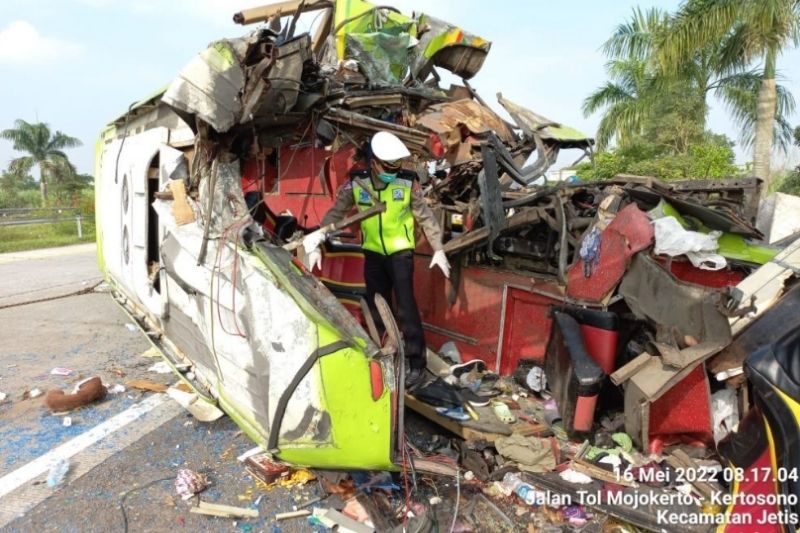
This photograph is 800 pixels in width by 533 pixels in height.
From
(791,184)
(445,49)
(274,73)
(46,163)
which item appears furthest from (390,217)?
(46,163)

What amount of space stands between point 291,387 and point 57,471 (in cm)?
179

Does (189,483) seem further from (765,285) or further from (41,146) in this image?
(41,146)

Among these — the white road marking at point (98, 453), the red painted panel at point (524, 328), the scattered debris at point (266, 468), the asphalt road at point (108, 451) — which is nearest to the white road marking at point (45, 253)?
the asphalt road at point (108, 451)

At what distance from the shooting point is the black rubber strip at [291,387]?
233 centimetres

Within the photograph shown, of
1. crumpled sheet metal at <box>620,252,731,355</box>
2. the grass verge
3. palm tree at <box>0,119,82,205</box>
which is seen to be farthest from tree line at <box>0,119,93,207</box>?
crumpled sheet metal at <box>620,252,731,355</box>

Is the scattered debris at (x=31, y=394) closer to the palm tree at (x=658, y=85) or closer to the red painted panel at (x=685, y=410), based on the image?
the red painted panel at (x=685, y=410)

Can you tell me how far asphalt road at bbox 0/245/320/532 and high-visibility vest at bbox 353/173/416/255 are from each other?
1.68 metres

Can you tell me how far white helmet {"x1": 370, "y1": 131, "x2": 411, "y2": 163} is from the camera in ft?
12.1

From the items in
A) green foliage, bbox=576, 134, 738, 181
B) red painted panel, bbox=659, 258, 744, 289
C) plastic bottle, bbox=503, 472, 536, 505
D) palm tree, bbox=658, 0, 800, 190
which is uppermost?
palm tree, bbox=658, 0, 800, 190

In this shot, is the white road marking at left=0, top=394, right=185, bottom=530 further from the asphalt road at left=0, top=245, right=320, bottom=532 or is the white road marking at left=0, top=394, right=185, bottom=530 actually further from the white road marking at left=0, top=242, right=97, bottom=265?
the white road marking at left=0, top=242, right=97, bottom=265

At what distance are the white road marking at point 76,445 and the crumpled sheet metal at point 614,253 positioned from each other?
10.9 feet

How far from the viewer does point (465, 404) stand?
11.5 ft

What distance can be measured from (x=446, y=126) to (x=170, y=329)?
119 inches

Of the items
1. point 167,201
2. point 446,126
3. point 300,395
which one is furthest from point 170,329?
point 446,126
